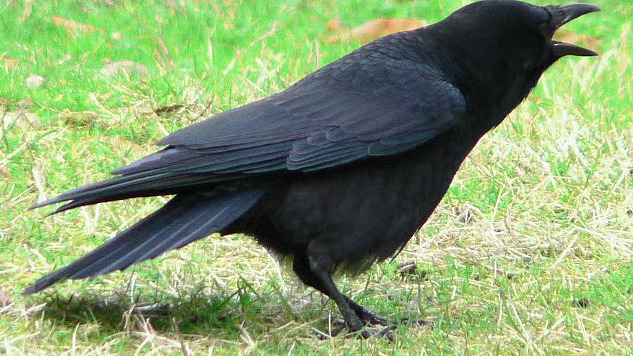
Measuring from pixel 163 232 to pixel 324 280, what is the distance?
2.08 feet

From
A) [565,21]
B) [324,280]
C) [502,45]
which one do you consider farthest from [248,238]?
[565,21]

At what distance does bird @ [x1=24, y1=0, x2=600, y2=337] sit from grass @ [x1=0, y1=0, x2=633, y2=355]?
260mm

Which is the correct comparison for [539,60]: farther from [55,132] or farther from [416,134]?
[55,132]

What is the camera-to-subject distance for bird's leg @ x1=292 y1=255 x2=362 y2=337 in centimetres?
402

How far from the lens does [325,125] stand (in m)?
4.09

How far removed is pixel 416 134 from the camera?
4.05 meters

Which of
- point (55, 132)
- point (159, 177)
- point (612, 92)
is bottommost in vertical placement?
point (612, 92)

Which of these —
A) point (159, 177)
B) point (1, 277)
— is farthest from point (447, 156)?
point (1, 277)

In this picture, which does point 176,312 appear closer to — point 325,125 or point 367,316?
point 367,316

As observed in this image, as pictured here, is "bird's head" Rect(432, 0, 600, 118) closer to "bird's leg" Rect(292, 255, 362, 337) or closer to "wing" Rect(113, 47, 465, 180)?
"wing" Rect(113, 47, 465, 180)

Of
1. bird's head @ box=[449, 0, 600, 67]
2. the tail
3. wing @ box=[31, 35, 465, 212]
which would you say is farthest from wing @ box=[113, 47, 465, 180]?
bird's head @ box=[449, 0, 600, 67]

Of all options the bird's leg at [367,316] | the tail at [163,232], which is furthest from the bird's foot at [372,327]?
the tail at [163,232]

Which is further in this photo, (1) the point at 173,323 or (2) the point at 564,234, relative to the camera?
(2) the point at 564,234

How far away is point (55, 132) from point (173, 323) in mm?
2001
